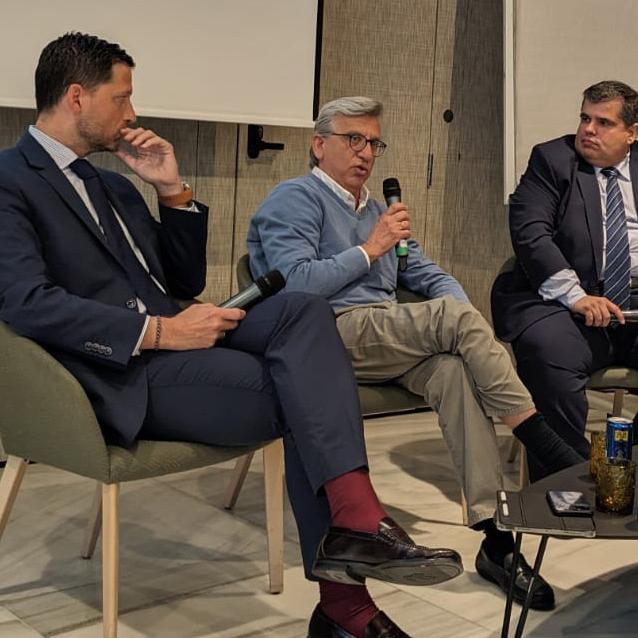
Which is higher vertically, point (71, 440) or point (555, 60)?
point (555, 60)

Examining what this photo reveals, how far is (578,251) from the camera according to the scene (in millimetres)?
3648

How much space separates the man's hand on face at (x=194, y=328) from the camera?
246cm

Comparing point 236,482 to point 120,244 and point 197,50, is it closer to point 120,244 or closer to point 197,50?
point 120,244

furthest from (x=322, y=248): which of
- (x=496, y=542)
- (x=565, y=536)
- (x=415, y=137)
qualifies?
(x=415, y=137)

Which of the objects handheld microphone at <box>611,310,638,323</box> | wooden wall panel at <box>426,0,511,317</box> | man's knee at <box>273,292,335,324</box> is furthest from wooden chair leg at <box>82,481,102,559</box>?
wooden wall panel at <box>426,0,511,317</box>

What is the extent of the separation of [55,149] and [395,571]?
3.94ft

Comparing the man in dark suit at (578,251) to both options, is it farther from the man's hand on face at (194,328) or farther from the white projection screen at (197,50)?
the man's hand on face at (194,328)

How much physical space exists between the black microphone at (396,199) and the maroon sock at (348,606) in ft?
4.07

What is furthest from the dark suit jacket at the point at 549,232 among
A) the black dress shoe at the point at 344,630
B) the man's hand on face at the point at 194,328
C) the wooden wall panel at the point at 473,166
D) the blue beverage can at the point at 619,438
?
the black dress shoe at the point at 344,630

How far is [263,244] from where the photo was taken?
3186 millimetres

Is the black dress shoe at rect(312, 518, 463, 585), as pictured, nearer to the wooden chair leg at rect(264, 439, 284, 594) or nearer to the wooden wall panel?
the wooden chair leg at rect(264, 439, 284, 594)

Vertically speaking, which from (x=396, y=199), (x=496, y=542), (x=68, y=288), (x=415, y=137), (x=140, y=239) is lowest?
(x=496, y=542)

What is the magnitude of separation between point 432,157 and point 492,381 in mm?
1976

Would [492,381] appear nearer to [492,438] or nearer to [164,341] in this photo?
[492,438]
